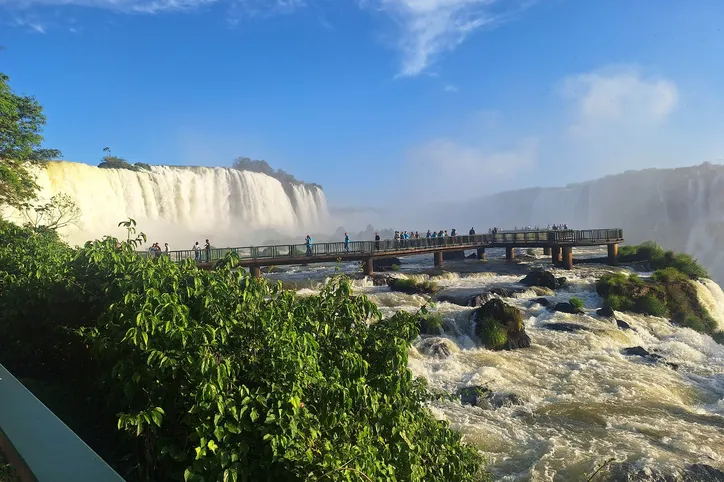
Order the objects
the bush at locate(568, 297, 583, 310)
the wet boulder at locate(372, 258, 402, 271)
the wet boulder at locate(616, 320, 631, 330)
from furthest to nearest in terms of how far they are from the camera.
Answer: the wet boulder at locate(372, 258, 402, 271)
the bush at locate(568, 297, 583, 310)
the wet boulder at locate(616, 320, 631, 330)

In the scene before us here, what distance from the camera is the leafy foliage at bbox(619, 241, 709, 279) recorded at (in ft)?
93.9

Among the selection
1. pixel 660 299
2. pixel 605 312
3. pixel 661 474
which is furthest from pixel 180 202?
pixel 661 474

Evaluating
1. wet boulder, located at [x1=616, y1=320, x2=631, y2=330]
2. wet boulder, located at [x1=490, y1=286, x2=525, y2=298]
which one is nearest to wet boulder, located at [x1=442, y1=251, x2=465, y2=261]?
wet boulder, located at [x1=490, y1=286, x2=525, y2=298]

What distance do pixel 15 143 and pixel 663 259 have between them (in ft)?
131

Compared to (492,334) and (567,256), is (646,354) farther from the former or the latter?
(567,256)

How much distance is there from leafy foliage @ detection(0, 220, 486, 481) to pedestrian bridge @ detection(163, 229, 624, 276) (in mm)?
18788

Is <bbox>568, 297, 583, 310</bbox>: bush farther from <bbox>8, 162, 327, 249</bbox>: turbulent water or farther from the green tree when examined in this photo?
<bbox>8, 162, 327, 249</bbox>: turbulent water

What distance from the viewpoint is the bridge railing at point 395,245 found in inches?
1076

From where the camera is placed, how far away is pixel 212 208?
59.4 metres

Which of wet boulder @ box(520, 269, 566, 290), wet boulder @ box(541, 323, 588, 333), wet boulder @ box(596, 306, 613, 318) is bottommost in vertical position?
wet boulder @ box(541, 323, 588, 333)

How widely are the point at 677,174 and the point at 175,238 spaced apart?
8365 centimetres

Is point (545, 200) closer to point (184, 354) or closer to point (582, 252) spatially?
point (582, 252)

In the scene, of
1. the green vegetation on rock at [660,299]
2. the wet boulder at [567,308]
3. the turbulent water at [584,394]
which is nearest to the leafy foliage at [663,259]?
the green vegetation on rock at [660,299]

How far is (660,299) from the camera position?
2266 cm
